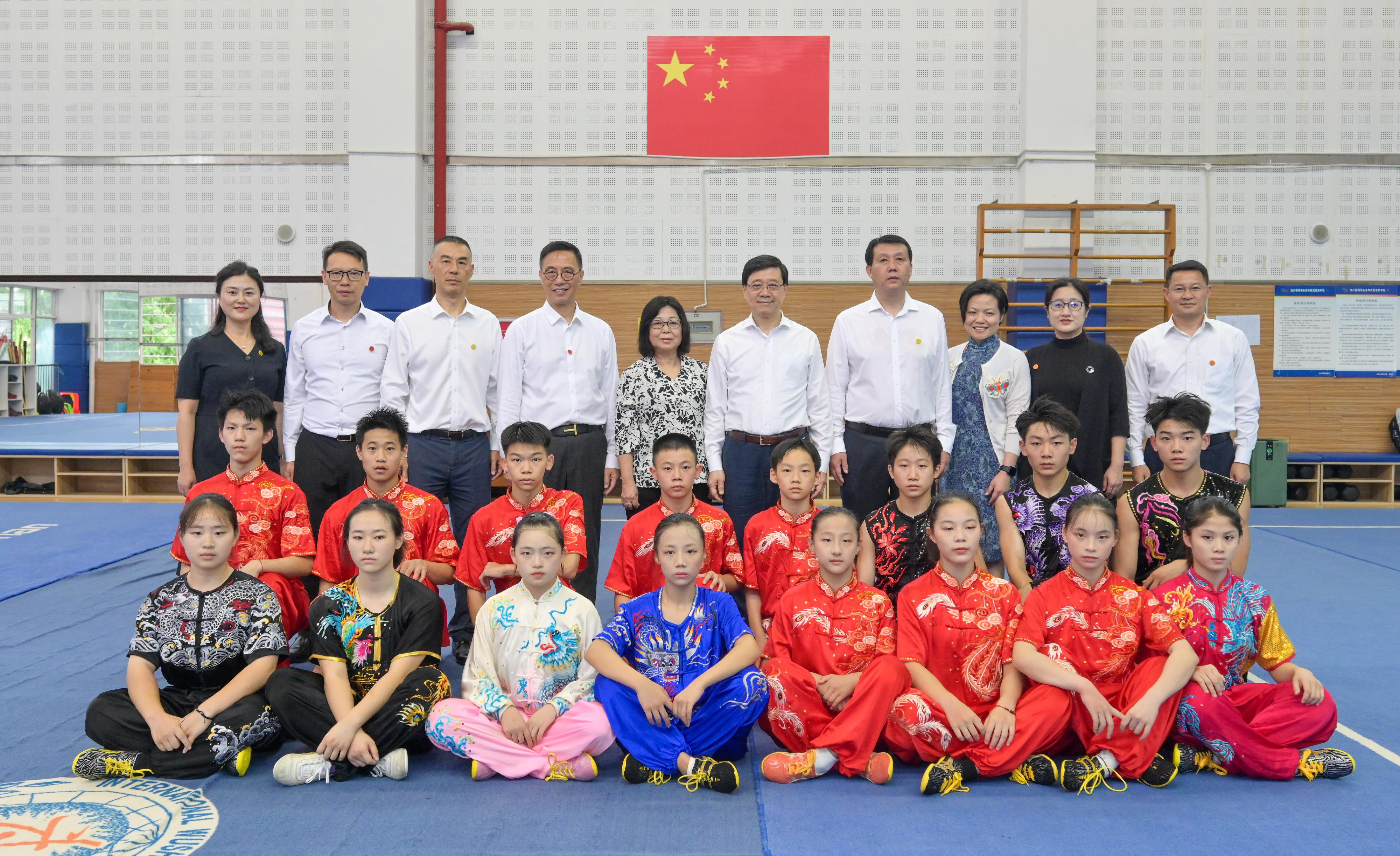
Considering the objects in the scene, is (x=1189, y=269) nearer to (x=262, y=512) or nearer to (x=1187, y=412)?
(x=1187, y=412)

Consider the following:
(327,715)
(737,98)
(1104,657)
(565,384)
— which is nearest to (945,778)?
(1104,657)

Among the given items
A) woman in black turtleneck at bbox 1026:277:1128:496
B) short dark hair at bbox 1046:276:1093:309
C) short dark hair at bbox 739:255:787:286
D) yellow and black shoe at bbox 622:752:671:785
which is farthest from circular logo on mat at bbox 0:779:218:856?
short dark hair at bbox 1046:276:1093:309

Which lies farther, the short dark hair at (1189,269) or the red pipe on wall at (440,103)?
the red pipe on wall at (440,103)

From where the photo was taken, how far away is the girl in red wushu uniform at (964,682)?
8.61ft

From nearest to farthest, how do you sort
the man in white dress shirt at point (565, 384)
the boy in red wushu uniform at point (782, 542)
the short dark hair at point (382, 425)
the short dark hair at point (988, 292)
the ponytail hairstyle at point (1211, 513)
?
the ponytail hairstyle at point (1211, 513), the boy in red wushu uniform at point (782, 542), the short dark hair at point (382, 425), the man in white dress shirt at point (565, 384), the short dark hair at point (988, 292)

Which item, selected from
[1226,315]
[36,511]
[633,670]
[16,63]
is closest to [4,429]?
[36,511]

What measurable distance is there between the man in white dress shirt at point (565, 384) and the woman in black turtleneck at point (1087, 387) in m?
2.11

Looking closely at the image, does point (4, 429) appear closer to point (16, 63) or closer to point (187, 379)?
point (16, 63)

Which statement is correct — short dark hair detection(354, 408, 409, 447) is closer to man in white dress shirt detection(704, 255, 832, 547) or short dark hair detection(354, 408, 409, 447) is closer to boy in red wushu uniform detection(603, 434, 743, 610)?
boy in red wushu uniform detection(603, 434, 743, 610)

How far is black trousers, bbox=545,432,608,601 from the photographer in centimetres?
388

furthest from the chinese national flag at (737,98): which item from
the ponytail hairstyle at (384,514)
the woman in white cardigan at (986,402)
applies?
the ponytail hairstyle at (384,514)

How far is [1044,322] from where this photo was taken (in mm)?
8281

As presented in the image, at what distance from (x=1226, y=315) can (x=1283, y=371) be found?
0.84m

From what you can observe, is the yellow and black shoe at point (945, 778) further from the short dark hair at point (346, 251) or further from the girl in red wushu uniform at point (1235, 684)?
the short dark hair at point (346, 251)
